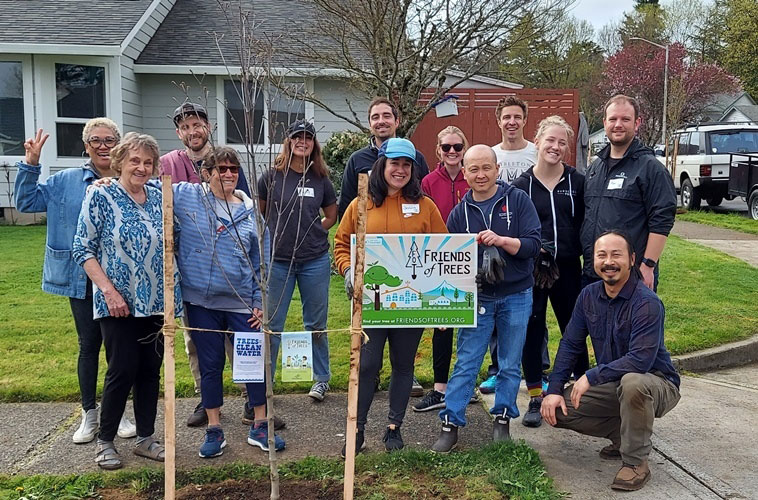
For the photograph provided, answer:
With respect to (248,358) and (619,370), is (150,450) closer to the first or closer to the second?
(248,358)

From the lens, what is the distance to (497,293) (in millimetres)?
4281

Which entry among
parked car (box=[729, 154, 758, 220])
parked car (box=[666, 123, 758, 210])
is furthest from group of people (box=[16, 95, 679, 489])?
parked car (box=[666, 123, 758, 210])

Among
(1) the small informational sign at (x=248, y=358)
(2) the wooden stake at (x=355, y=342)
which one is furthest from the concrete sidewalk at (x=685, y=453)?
(1) the small informational sign at (x=248, y=358)

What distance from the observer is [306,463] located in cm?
394

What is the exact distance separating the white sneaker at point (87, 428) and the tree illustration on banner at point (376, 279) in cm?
203

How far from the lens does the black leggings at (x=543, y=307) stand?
4.75 metres

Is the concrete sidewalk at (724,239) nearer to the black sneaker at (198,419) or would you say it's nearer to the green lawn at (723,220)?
the green lawn at (723,220)

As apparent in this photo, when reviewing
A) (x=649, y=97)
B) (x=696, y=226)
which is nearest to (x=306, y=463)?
(x=696, y=226)

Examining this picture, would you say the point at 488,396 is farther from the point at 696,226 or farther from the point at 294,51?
the point at 696,226

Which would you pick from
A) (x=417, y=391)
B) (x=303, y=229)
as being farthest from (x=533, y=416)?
(x=303, y=229)

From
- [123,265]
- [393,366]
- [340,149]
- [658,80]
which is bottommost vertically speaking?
[393,366]

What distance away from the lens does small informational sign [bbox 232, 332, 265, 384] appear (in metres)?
3.69

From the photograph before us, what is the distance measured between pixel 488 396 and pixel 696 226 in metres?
12.6

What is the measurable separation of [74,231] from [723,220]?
16168 millimetres
